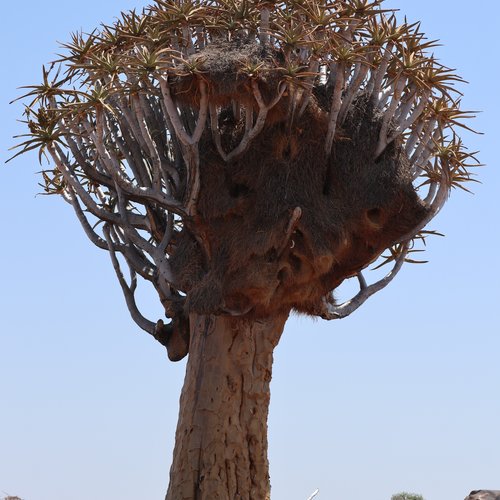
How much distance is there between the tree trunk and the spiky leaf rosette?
0.34m

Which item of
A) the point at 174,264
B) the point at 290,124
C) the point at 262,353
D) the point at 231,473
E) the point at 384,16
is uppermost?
the point at 384,16

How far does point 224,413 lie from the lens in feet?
36.9

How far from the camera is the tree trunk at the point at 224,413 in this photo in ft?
36.5

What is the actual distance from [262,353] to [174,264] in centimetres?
123

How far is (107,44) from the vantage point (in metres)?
11.9

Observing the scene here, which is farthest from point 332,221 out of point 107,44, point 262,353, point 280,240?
point 107,44

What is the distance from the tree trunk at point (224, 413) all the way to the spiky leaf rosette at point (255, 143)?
1.12 ft

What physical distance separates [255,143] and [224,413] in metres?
2.63

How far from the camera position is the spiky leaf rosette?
35.9 ft

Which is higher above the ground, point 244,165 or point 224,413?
point 244,165

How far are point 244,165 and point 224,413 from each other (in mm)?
2400

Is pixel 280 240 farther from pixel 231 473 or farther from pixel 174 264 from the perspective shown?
pixel 231 473

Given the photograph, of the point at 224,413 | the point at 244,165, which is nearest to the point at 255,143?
the point at 244,165

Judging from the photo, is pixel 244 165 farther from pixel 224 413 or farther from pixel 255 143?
pixel 224 413
